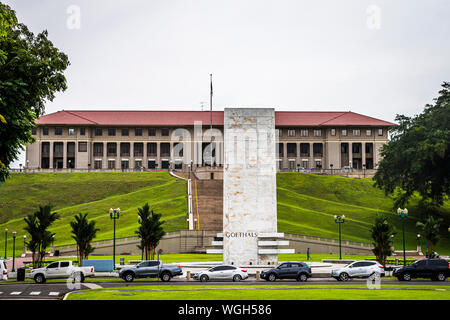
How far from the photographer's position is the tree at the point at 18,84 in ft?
82.5

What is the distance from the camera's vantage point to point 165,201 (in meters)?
79.8

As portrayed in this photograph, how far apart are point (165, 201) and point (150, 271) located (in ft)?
148

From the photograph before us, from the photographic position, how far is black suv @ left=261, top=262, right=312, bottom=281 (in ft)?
109

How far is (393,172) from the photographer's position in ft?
251

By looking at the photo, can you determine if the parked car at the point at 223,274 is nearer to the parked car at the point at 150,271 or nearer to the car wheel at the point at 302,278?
the parked car at the point at 150,271

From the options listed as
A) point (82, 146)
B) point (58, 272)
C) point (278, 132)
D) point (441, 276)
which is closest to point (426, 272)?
point (441, 276)

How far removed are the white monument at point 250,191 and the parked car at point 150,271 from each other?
859 cm

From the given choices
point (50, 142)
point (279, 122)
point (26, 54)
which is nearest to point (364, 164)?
point (279, 122)

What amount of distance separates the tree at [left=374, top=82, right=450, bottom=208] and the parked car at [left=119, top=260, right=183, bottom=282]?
147ft

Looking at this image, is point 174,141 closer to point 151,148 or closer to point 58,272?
point 151,148

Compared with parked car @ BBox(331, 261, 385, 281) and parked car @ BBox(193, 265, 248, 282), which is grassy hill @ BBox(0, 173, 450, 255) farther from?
parked car @ BBox(331, 261, 385, 281)

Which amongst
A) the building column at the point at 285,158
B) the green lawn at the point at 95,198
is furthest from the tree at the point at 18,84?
the building column at the point at 285,158
